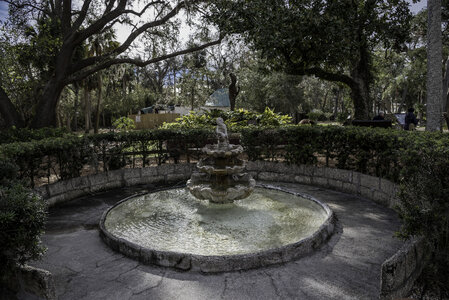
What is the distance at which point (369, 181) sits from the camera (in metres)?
7.55

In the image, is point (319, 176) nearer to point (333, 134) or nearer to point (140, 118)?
point (333, 134)

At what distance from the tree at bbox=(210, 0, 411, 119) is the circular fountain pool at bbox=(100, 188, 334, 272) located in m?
6.34

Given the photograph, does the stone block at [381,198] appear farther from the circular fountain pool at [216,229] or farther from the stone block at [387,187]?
the circular fountain pool at [216,229]

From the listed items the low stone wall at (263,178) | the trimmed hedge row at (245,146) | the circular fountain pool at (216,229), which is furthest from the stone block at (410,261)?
the low stone wall at (263,178)

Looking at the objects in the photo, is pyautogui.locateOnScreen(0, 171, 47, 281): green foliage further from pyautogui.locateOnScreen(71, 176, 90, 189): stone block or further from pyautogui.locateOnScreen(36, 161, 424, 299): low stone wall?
pyautogui.locateOnScreen(71, 176, 90, 189): stone block

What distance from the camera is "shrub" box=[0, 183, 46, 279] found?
9.91 ft

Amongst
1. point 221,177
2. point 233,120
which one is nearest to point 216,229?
point 221,177

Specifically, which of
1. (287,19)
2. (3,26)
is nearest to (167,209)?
(287,19)

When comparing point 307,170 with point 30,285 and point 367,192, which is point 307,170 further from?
point 30,285

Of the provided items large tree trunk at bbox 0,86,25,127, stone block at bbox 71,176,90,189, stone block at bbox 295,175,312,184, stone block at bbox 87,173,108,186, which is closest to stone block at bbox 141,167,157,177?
stone block at bbox 87,173,108,186

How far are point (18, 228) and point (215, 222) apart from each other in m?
3.47

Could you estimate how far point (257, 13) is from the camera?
1102 cm

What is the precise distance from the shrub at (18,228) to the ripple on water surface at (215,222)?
1.97m

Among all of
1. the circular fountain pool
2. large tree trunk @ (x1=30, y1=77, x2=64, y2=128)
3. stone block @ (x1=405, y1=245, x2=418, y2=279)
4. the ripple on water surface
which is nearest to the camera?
stone block @ (x1=405, y1=245, x2=418, y2=279)
